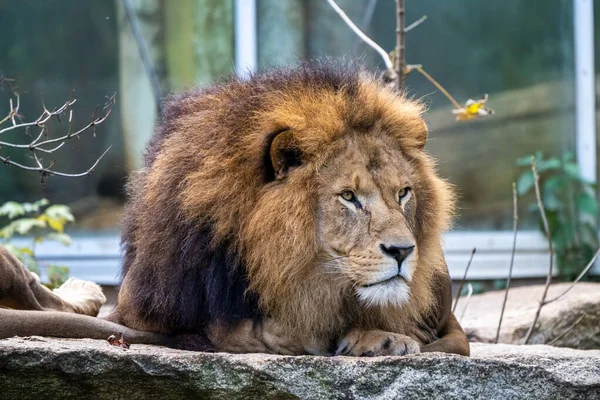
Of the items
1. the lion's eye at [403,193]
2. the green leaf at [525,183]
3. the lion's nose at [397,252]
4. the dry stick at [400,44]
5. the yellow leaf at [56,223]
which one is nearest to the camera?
the lion's nose at [397,252]

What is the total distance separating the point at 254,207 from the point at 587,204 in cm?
625

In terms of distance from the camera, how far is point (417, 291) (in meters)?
3.98

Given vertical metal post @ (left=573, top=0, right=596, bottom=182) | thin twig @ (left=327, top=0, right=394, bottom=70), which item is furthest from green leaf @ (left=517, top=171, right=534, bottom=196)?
thin twig @ (left=327, top=0, right=394, bottom=70)

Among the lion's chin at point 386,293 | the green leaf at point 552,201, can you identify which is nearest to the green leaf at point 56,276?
the lion's chin at point 386,293

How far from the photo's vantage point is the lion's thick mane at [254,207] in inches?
145

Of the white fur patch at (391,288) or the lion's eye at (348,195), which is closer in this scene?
the white fur patch at (391,288)

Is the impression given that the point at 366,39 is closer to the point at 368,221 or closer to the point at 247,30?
the point at 368,221

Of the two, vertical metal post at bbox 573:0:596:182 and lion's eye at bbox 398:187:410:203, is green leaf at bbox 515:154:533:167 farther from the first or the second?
lion's eye at bbox 398:187:410:203

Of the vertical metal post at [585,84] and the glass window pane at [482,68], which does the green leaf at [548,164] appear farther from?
the vertical metal post at [585,84]

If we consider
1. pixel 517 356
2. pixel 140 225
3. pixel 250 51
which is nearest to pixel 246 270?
pixel 140 225

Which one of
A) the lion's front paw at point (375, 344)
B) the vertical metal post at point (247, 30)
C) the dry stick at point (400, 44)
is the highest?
the vertical metal post at point (247, 30)

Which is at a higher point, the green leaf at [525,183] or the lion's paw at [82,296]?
the green leaf at [525,183]

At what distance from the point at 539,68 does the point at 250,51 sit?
2.86 m

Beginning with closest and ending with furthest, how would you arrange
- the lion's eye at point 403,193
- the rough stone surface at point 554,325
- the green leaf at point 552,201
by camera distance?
the lion's eye at point 403,193
the rough stone surface at point 554,325
the green leaf at point 552,201
